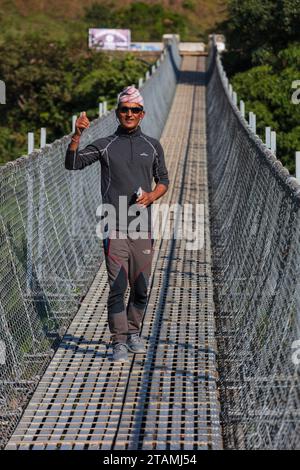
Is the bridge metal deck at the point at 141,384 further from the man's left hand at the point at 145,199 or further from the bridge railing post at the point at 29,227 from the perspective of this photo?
the man's left hand at the point at 145,199

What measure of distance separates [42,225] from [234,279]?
166 centimetres

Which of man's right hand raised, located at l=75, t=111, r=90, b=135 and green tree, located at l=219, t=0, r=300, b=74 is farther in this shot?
green tree, located at l=219, t=0, r=300, b=74

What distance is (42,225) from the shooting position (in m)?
9.26

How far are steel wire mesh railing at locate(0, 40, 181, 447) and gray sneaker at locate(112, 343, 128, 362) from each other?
0.49 metres

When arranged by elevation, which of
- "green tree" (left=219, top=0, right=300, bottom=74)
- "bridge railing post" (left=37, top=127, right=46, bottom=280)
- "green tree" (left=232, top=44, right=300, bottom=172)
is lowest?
"green tree" (left=232, top=44, right=300, bottom=172)

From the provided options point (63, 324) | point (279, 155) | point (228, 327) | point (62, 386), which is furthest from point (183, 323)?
point (279, 155)

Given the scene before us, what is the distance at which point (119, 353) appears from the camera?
7562 mm

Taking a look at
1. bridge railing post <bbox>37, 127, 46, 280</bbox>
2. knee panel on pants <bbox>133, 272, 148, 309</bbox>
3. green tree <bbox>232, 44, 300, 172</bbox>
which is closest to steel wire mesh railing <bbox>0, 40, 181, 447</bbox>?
bridge railing post <bbox>37, 127, 46, 280</bbox>

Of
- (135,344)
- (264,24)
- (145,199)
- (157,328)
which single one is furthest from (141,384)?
(264,24)

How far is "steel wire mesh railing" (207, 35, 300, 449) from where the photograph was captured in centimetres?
583

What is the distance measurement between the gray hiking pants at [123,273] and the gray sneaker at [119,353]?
0.03 meters

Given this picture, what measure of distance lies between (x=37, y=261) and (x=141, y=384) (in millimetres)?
2047

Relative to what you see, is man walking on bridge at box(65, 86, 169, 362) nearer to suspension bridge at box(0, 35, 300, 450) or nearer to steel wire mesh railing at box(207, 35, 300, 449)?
suspension bridge at box(0, 35, 300, 450)

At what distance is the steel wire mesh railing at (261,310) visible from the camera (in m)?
5.83
